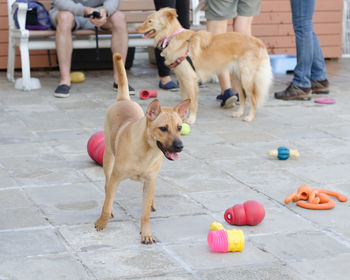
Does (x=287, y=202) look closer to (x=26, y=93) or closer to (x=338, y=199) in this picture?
(x=338, y=199)

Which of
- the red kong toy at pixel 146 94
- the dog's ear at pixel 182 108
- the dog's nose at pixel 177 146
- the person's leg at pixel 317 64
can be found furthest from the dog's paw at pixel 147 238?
the person's leg at pixel 317 64

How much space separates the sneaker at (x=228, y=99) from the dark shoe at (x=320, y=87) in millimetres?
1203

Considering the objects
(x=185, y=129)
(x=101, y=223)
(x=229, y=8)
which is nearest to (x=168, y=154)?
(x=101, y=223)

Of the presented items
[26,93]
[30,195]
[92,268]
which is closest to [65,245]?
[92,268]

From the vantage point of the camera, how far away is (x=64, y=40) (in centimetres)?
700

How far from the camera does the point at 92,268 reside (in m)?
2.77

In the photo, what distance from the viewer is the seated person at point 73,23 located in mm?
6930

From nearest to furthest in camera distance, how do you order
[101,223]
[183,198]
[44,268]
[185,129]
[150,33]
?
[44,268] → [101,223] → [183,198] → [185,129] → [150,33]

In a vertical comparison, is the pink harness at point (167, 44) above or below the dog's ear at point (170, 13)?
below

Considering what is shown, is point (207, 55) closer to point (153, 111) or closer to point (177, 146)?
point (153, 111)

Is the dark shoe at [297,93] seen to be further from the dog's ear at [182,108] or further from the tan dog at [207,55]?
the dog's ear at [182,108]

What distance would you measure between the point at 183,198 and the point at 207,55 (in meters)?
2.41

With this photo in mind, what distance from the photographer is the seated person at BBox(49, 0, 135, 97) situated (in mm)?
6930

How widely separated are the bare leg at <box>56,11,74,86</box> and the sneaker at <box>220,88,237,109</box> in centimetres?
182
